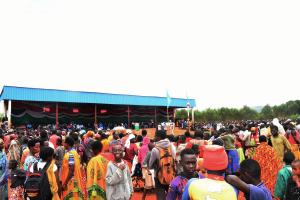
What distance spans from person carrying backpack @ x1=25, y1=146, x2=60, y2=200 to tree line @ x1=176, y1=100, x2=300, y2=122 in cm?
4509

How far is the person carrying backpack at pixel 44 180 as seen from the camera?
474 centimetres

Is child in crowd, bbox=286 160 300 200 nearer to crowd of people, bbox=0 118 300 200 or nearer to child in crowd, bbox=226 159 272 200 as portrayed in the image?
crowd of people, bbox=0 118 300 200

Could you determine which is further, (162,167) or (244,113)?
(244,113)

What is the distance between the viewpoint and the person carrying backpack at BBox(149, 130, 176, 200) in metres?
5.71

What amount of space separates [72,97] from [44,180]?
2625 cm

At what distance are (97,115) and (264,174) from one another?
30512 millimetres

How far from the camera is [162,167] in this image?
572 centimetres

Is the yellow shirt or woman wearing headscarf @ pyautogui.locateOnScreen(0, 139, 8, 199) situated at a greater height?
the yellow shirt

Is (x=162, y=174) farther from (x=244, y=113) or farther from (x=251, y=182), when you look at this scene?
(x=244, y=113)

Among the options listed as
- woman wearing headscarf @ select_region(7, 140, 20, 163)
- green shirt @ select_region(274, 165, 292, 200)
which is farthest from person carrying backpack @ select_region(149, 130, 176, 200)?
woman wearing headscarf @ select_region(7, 140, 20, 163)

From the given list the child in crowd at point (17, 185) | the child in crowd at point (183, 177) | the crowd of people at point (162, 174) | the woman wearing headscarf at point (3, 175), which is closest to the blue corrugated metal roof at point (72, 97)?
the crowd of people at point (162, 174)

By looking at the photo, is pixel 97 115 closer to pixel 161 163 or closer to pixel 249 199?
pixel 161 163

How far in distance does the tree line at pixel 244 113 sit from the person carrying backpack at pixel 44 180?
45.1 m

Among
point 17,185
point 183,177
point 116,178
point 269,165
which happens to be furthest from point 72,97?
point 183,177
